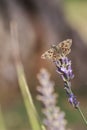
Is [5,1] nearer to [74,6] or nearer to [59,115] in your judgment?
[74,6]

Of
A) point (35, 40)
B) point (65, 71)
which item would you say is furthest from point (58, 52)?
point (35, 40)

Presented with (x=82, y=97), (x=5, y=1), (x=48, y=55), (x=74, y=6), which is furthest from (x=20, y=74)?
(x=74, y=6)

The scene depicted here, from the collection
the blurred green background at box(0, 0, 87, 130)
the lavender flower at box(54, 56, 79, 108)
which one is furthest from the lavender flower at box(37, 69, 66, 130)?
the blurred green background at box(0, 0, 87, 130)

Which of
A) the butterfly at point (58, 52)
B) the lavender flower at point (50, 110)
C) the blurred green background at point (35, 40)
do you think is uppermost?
the blurred green background at point (35, 40)

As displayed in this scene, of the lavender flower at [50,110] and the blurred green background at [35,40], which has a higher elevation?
the blurred green background at [35,40]

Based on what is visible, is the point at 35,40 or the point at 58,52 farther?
the point at 35,40

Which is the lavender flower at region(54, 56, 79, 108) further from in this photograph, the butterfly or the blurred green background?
the blurred green background

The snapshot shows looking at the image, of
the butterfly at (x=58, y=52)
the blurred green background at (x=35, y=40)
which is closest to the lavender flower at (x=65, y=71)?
the butterfly at (x=58, y=52)

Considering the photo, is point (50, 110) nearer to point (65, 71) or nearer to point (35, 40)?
point (65, 71)

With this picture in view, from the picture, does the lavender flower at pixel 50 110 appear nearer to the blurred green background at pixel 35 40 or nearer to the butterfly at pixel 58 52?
the butterfly at pixel 58 52

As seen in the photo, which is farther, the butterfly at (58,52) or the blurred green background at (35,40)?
the blurred green background at (35,40)

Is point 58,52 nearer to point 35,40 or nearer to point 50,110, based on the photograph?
point 50,110

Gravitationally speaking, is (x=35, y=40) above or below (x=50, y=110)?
above
